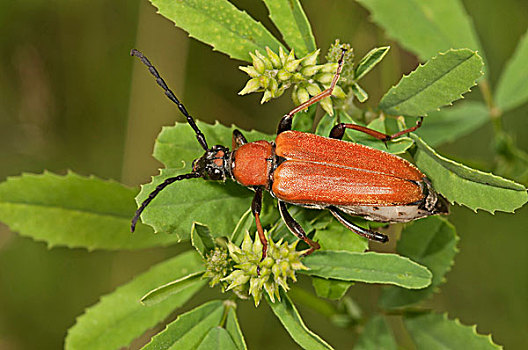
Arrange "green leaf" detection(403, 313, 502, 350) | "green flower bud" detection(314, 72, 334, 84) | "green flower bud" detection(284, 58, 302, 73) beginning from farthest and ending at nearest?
"green leaf" detection(403, 313, 502, 350) < "green flower bud" detection(314, 72, 334, 84) < "green flower bud" detection(284, 58, 302, 73)

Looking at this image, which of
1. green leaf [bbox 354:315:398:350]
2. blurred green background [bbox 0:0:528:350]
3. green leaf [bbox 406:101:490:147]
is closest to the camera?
green leaf [bbox 354:315:398:350]

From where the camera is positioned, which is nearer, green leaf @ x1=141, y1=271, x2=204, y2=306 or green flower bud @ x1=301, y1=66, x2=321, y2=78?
green leaf @ x1=141, y1=271, x2=204, y2=306

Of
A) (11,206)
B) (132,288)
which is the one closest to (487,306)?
(132,288)

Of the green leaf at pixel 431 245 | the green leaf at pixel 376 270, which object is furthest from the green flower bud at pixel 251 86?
the green leaf at pixel 431 245

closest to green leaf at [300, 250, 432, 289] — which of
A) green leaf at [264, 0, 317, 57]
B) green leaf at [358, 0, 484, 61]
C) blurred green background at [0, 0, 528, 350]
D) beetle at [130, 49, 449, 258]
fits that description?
beetle at [130, 49, 449, 258]

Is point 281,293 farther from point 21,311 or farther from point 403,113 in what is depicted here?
point 21,311

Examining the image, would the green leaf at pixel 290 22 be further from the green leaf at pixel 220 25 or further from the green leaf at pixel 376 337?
the green leaf at pixel 376 337

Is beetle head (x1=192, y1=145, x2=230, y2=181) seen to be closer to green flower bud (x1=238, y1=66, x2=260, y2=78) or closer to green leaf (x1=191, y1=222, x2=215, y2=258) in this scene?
green leaf (x1=191, y1=222, x2=215, y2=258)
